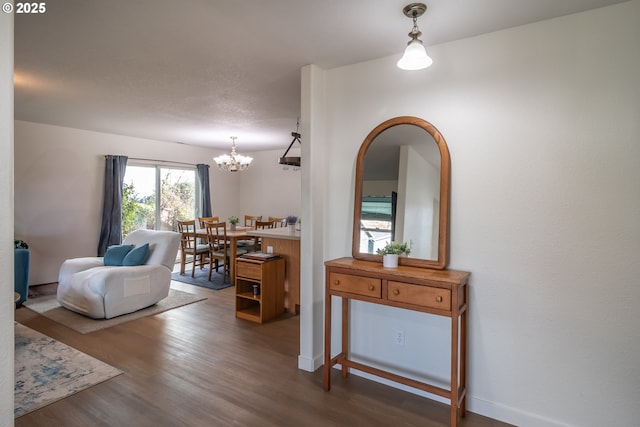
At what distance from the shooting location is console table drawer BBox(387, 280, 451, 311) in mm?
1972

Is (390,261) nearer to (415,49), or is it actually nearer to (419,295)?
(419,295)

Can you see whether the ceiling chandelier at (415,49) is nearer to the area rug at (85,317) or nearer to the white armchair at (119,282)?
the white armchair at (119,282)

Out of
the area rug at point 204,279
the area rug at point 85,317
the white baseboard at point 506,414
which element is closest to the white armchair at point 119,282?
the area rug at point 85,317

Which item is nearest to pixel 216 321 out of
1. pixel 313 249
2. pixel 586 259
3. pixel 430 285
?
pixel 313 249

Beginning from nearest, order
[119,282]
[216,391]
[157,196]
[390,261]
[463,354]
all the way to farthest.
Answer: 1. [463,354]
2. [390,261]
3. [216,391]
4. [119,282]
5. [157,196]

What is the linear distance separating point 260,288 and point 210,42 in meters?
2.53

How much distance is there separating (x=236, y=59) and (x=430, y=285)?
2.15m

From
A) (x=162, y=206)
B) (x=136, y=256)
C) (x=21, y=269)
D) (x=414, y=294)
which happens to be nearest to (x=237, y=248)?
(x=136, y=256)

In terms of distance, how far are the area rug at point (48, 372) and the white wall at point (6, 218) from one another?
165 centimetres

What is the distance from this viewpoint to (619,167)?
5.96 feet

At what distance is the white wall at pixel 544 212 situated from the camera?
1815mm

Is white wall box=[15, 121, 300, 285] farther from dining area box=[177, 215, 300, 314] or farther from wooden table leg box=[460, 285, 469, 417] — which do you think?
wooden table leg box=[460, 285, 469, 417]

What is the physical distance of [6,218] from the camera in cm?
98

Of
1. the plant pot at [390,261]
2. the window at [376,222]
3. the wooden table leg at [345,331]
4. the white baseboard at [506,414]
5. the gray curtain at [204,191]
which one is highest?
the gray curtain at [204,191]
